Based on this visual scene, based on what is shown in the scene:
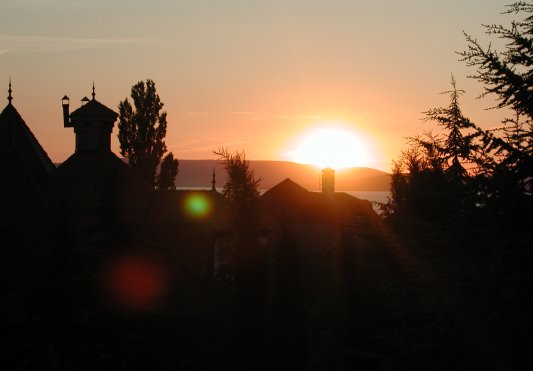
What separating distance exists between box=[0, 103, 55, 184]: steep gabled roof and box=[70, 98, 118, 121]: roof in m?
2.54

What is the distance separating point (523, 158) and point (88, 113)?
3220cm

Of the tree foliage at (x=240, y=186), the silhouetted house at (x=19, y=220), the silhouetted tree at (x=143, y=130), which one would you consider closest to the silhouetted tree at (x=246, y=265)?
the tree foliage at (x=240, y=186)

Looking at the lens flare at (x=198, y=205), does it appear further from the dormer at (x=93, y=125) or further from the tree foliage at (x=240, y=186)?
the tree foliage at (x=240, y=186)

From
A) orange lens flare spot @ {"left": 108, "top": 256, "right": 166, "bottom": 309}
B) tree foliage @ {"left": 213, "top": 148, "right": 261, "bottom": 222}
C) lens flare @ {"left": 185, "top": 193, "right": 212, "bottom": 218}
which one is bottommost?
orange lens flare spot @ {"left": 108, "top": 256, "right": 166, "bottom": 309}

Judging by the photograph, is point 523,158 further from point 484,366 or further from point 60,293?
point 60,293

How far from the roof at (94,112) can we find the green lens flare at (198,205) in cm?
608

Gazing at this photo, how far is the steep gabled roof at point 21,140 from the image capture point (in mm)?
35688

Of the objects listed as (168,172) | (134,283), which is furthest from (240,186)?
(168,172)

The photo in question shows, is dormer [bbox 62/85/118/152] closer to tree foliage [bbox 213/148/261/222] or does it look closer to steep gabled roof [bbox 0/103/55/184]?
steep gabled roof [bbox 0/103/55/184]

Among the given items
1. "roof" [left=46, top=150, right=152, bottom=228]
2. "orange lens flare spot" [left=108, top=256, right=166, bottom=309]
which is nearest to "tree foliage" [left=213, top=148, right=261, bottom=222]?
"orange lens flare spot" [left=108, top=256, right=166, bottom=309]

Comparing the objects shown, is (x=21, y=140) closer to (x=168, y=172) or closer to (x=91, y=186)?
(x=91, y=186)

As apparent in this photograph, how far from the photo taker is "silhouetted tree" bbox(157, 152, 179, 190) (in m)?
70.4

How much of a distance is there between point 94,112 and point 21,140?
3.98m

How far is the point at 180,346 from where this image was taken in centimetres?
1742
